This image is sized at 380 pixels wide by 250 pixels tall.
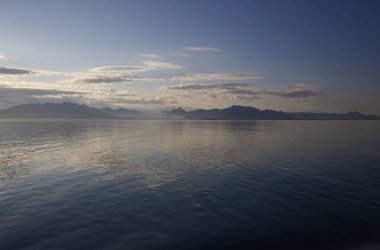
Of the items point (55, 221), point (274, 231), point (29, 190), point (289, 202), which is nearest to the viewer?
point (274, 231)

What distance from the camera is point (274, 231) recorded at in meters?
17.9

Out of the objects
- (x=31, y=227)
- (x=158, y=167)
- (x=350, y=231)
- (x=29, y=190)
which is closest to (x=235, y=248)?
(x=350, y=231)

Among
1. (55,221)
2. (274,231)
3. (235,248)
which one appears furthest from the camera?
(55,221)

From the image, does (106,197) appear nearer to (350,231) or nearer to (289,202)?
(289,202)

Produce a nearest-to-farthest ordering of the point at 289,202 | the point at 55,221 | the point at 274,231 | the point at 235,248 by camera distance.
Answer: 1. the point at 235,248
2. the point at 274,231
3. the point at 55,221
4. the point at 289,202

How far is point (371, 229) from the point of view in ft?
61.2

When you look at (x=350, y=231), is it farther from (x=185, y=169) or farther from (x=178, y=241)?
(x=185, y=169)

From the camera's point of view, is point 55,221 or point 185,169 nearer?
point 55,221

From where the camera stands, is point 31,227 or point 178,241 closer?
Answer: point 178,241

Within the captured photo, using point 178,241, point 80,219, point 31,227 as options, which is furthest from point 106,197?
point 178,241

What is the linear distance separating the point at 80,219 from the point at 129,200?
209 inches

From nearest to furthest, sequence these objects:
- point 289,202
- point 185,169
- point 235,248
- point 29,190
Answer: point 235,248
point 289,202
point 29,190
point 185,169

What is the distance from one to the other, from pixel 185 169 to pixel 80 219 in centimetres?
2050

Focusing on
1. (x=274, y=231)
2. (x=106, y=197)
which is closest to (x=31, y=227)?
(x=106, y=197)
